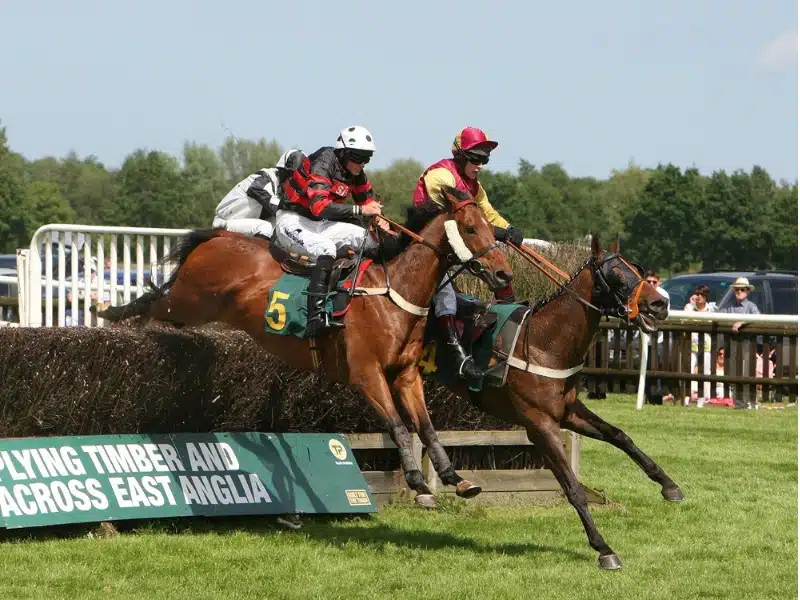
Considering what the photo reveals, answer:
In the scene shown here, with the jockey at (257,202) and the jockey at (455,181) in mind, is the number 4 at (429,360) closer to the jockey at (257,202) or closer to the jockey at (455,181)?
the jockey at (455,181)

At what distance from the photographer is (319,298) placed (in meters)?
8.22

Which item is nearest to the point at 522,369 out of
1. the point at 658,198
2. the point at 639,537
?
the point at 639,537

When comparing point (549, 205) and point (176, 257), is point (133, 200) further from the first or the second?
point (176, 257)

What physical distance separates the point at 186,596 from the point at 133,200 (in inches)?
1972

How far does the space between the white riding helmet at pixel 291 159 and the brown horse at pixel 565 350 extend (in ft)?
7.18

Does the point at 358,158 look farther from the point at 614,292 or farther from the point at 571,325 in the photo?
the point at 614,292

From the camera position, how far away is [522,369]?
26.5 feet

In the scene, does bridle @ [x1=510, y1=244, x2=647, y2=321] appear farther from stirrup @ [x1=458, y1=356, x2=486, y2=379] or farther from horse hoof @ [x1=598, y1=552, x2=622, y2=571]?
horse hoof @ [x1=598, y1=552, x2=622, y2=571]

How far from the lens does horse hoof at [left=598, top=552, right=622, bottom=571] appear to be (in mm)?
7391

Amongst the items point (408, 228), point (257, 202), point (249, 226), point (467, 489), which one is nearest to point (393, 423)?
point (467, 489)

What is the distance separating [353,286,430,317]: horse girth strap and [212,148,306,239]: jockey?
4.69ft

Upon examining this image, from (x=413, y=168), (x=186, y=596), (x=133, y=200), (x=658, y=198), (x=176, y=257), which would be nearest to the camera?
(x=186, y=596)

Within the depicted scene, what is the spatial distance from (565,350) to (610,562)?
135 centimetres

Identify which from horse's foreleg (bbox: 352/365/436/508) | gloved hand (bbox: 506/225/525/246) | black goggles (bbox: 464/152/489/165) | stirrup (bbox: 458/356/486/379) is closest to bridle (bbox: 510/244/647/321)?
gloved hand (bbox: 506/225/525/246)
